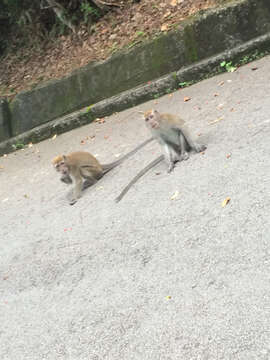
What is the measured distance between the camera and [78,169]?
6.34 metres

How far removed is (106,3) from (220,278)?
27.7 feet

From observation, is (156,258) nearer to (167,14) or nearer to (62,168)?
(62,168)

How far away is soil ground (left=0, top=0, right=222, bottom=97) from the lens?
9320 millimetres

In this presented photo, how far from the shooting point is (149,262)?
13.1ft

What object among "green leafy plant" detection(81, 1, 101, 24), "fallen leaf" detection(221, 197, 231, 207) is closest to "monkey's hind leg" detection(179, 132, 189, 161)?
"fallen leaf" detection(221, 197, 231, 207)

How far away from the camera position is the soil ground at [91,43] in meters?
9.32

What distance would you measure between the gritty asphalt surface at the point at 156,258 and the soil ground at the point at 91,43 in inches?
110

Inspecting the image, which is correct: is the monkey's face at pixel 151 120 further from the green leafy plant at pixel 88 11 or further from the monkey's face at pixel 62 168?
the green leafy plant at pixel 88 11

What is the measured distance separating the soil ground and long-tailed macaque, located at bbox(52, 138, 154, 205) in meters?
3.71

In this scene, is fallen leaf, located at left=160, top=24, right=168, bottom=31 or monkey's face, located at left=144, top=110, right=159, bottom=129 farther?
fallen leaf, located at left=160, top=24, right=168, bottom=31

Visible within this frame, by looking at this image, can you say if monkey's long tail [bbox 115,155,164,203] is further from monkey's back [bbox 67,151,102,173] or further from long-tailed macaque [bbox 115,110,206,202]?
monkey's back [bbox 67,151,102,173]

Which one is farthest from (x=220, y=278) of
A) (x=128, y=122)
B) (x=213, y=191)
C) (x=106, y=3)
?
(x=106, y=3)

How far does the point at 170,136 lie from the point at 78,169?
1315mm

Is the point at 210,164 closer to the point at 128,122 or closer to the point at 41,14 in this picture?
the point at 128,122
